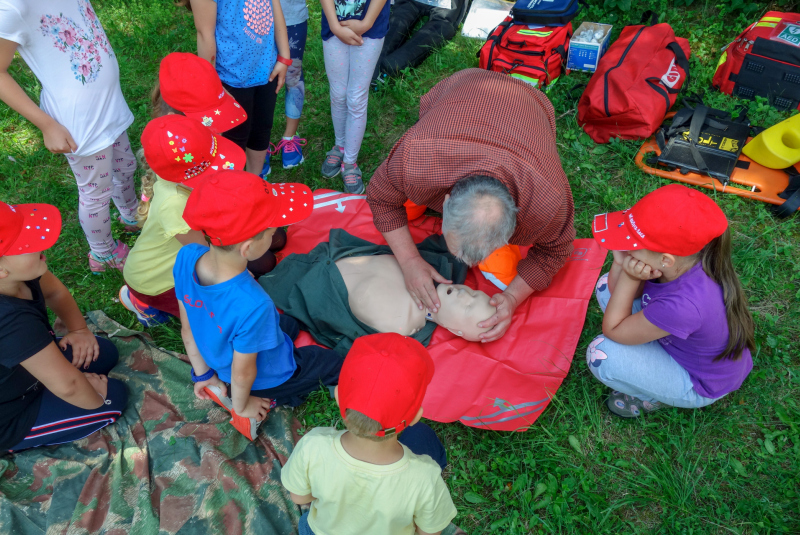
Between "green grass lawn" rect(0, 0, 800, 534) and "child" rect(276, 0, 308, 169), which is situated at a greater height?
"child" rect(276, 0, 308, 169)

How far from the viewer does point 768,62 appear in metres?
4.05

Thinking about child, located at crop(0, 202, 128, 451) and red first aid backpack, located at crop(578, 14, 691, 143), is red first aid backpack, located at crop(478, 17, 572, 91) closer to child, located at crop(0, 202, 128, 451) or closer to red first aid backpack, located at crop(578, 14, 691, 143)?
red first aid backpack, located at crop(578, 14, 691, 143)

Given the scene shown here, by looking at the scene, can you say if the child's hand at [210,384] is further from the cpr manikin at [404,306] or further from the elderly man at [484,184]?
the elderly man at [484,184]


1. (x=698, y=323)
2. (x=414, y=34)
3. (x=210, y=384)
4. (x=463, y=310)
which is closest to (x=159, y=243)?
(x=210, y=384)

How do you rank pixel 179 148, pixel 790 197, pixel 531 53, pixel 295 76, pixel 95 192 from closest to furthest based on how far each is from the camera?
pixel 179 148, pixel 95 192, pixel 790 197, pixel 295 76, pixel 531 53

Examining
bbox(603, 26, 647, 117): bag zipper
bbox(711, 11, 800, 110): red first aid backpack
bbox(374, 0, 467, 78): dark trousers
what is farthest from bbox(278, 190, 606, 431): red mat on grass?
bbox(374, 0, 467, 78): dark trousers

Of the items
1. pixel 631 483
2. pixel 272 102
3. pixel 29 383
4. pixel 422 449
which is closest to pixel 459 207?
pixel 422 449

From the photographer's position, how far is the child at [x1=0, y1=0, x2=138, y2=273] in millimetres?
2482

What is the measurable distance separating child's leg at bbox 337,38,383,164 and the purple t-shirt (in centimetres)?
221

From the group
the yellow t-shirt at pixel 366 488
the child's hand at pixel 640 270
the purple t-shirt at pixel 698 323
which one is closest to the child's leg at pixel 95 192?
the yellow t-shirt at pixel 366 488

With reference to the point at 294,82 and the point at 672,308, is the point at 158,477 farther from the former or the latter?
the point at 294,82

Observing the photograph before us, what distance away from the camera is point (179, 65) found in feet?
9.26

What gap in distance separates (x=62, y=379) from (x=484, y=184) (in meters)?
2.01

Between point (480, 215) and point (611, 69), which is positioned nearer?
point (480, 215)
